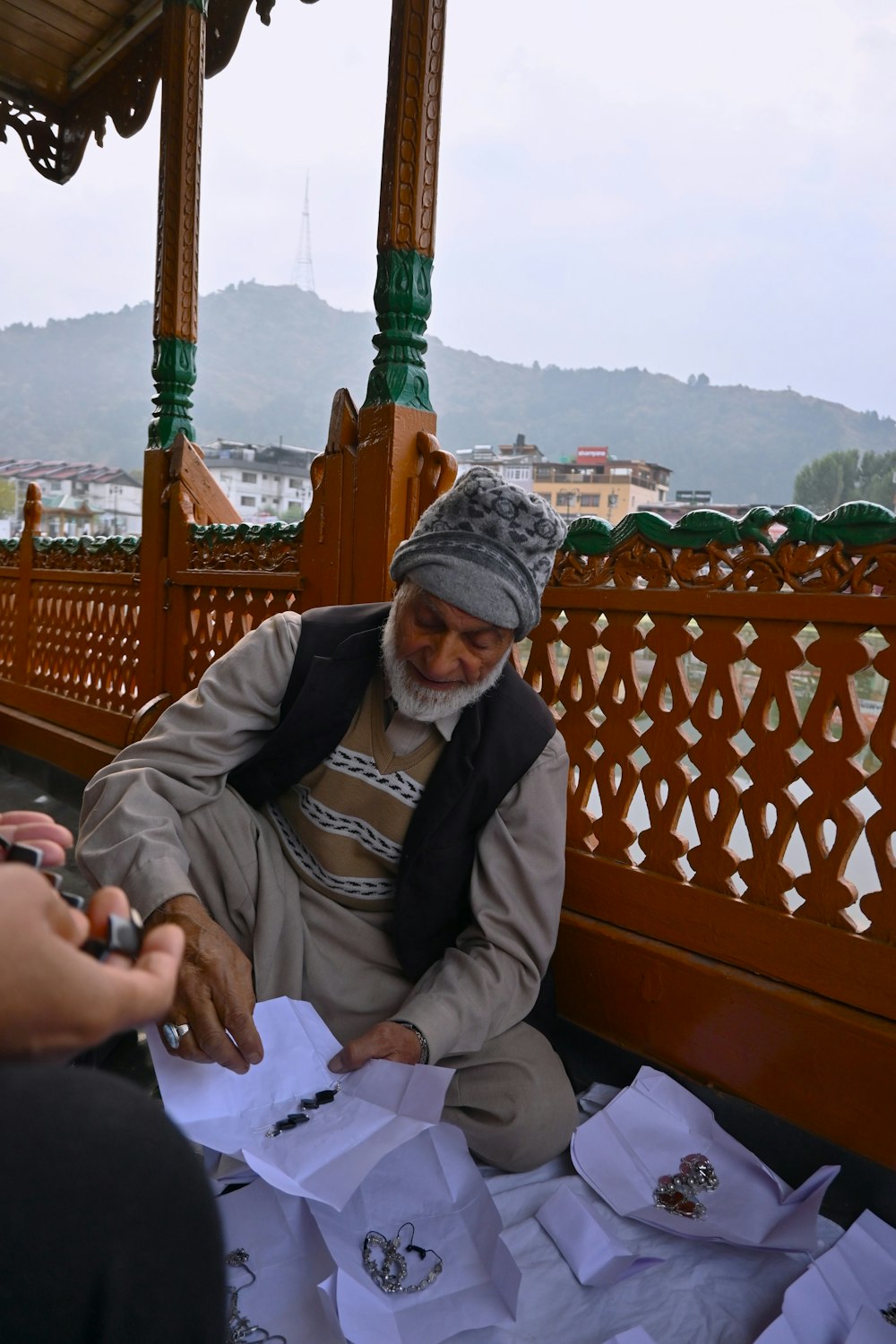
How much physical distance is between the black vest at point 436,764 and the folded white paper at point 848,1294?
0.92 m

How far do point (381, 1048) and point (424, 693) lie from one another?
28.3 inches

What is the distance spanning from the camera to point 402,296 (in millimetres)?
2699

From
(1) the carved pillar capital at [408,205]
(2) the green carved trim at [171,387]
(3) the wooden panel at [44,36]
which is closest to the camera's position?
(1) the carved pillar capital at [408,205]

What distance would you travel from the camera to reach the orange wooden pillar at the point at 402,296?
104 inches

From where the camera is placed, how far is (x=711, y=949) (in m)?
2.07

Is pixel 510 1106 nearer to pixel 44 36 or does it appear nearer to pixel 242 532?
pixel 242 532

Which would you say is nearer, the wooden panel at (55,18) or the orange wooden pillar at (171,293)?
the orange wooden pillar at (171,293)

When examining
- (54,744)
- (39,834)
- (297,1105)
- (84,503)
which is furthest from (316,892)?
(84,503)

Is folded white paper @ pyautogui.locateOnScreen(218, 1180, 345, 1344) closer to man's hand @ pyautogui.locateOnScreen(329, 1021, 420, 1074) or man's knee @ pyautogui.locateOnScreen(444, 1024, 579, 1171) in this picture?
man's hand @ pyautogui.locateOnScreen(329, 1021, 420, 1074)

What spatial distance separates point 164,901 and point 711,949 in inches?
48.1

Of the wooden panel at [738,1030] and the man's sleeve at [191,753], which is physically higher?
the man's sleeve at [191,753]

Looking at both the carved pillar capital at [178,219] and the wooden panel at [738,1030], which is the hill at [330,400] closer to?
the carved pillar capital at [178,219]

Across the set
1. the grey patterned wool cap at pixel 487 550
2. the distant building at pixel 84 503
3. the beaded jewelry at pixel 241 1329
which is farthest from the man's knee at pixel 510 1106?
the distant building at pixel 84 503

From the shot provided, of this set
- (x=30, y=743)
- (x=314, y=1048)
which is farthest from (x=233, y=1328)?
(x=30, y=743)
